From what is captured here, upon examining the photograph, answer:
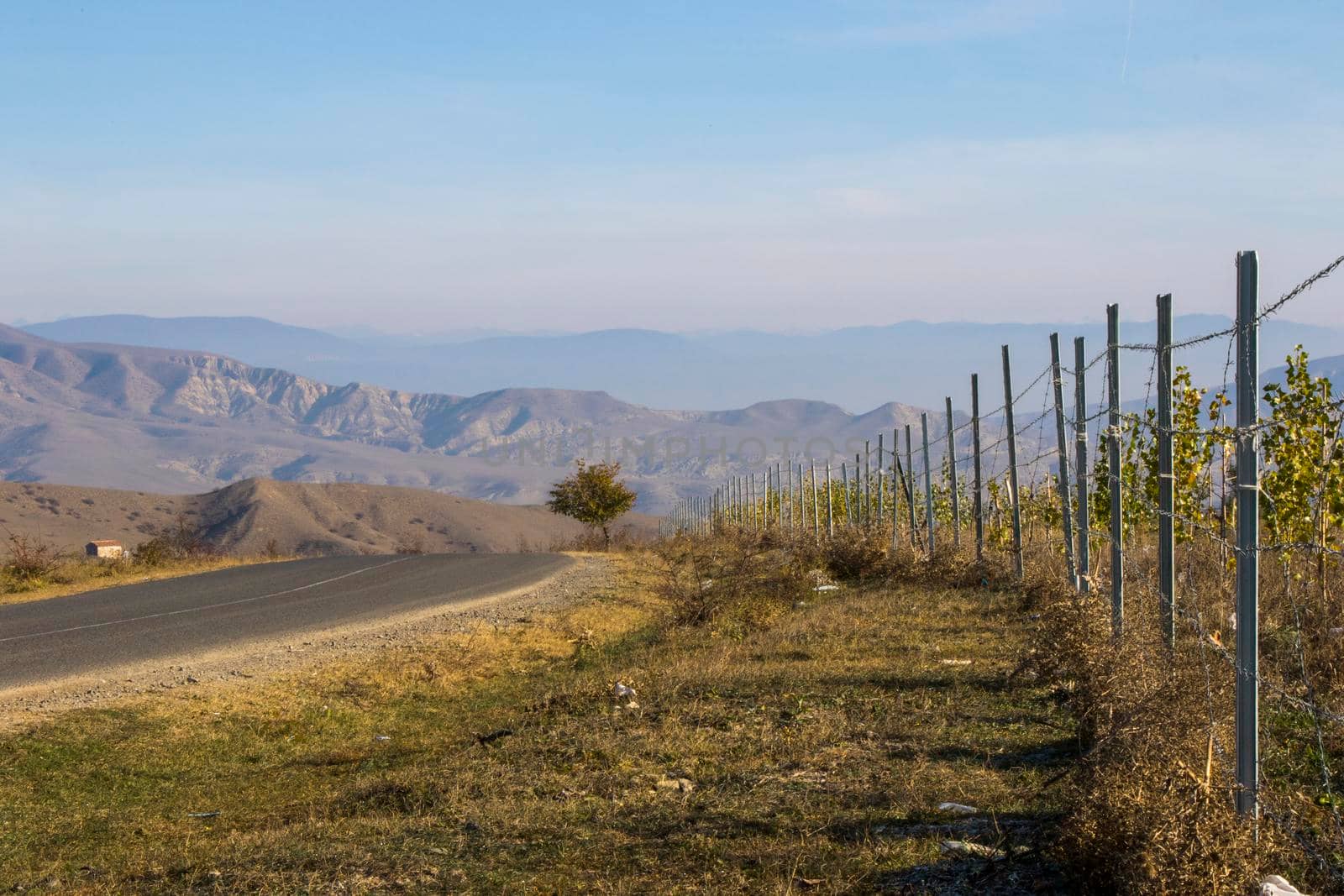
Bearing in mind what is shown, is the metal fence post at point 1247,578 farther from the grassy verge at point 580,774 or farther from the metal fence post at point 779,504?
the metal fence post at point 779,504

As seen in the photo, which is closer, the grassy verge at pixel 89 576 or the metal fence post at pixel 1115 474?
the metal fence post at pixel 1115 474

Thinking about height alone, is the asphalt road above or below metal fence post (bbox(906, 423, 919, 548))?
below

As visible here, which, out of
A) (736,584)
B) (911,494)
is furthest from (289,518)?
(736,584)

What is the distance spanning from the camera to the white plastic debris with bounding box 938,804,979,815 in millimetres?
6781

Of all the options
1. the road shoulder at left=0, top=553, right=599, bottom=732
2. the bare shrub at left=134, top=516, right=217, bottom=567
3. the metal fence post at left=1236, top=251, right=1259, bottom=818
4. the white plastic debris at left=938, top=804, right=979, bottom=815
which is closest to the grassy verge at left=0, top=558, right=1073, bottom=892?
the white plastic debris at left=938, top=804, right=979, bottom=815

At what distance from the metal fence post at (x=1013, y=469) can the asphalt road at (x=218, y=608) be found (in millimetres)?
8795

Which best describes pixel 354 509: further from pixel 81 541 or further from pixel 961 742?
pixel 961 742

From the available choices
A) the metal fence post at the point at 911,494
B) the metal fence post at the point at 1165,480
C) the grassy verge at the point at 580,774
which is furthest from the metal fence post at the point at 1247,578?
the metal fence post at the point at 911,494

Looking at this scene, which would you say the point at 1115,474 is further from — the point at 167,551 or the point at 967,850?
the point at 167,551

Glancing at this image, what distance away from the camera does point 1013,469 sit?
16672mm

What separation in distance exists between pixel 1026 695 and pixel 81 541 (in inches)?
4355

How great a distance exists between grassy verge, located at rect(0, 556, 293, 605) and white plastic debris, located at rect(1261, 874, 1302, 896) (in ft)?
73.0

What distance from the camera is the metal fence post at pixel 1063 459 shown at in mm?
12844

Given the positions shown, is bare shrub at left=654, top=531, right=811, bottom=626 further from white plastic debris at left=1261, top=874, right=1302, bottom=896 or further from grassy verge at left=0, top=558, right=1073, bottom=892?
white plastic debris at left=1261, top=874, right=1302, bottom=896
